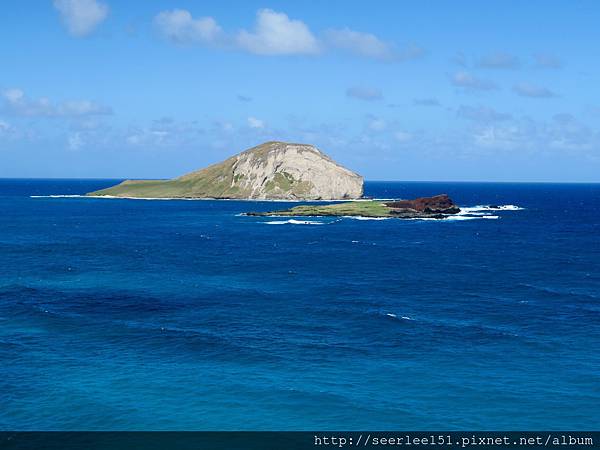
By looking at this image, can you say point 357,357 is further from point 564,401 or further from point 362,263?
point 362,263

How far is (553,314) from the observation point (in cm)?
8100

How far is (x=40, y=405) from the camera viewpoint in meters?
51.6

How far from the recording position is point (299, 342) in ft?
225

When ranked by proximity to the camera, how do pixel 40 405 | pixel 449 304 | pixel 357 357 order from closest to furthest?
pixel 40 405, pixel 357 357, pixel 449 304

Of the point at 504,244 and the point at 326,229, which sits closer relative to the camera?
the point at 504,244

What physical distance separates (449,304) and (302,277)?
101 ft

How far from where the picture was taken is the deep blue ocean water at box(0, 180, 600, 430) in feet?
165

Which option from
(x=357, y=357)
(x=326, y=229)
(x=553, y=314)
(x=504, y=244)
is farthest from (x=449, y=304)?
(x=326, y=229)

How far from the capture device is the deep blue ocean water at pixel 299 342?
5034 centimetres

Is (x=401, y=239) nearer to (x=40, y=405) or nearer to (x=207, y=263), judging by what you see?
(x=207, y=263)

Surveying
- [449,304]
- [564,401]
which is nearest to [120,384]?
[564,401]

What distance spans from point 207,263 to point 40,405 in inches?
2994

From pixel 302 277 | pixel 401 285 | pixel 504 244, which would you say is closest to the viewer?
pixel 401 285
